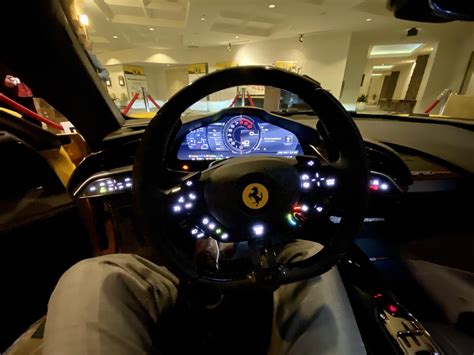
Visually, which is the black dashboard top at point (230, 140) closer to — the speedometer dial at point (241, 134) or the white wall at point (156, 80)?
the speedometer dial at point (241, 134)

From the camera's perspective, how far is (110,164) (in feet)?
2.60

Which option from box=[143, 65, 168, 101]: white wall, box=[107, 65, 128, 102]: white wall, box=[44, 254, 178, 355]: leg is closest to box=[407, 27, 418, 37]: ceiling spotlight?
box=[44, 254, 178, 355]: leg

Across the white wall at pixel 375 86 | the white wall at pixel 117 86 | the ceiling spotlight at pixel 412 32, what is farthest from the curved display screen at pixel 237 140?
the white wall at pixel 375 86

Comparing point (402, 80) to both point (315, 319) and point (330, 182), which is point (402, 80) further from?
point (315, 319)

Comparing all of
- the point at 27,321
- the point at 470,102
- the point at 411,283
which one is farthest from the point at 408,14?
the point at 27,321

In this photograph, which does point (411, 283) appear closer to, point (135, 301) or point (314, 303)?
point (314, 303)

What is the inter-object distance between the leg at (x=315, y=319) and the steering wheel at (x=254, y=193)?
9 centimetres

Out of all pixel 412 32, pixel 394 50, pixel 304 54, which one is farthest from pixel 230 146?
pixel 394 50

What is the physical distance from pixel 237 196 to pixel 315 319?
1.08 feet

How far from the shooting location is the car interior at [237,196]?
458 millimetres

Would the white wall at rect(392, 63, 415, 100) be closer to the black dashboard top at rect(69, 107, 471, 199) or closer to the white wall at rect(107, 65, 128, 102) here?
the white wall at rect(107, 65, 128, 102)

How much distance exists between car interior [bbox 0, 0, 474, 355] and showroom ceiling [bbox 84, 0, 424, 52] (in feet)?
18.1

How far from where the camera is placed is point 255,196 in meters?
0.47

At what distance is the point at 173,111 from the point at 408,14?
83 cm
